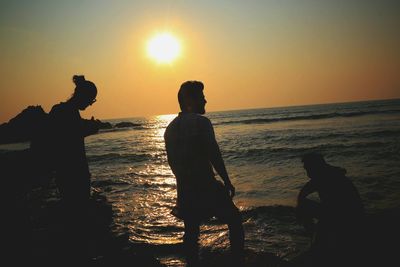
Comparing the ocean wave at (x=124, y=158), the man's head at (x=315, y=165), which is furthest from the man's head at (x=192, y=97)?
the ocean wave at (x=124, y=158)

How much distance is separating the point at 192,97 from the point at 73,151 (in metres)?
1.51

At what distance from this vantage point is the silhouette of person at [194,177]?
2.82m

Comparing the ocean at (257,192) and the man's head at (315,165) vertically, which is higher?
the man's head at (315,165)

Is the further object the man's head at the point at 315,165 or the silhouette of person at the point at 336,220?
the man's head at the point at 315,165

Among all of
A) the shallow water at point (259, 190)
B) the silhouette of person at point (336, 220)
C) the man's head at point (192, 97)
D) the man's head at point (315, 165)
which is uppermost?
the man's head at point (192, 97)

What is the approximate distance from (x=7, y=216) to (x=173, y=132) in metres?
4.62

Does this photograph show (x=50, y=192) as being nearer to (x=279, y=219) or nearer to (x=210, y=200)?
(x=279, y=219)

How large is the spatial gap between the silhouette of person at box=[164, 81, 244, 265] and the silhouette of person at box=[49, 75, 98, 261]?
1.06m

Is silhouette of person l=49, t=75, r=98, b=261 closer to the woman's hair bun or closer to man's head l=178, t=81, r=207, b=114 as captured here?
the woman's hair bun

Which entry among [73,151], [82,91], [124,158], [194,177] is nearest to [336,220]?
[194,177]

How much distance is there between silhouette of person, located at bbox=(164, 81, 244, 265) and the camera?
111 inches

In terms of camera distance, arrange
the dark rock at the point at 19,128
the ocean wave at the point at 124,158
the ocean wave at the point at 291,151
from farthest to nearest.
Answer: the dark rock at the point at 19,128, the ocean wave at the point at 124,158, the ocean wave at the point at 291,151

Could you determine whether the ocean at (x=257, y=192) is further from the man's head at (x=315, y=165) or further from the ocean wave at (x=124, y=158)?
the ocean wave at (x=124, y=158)

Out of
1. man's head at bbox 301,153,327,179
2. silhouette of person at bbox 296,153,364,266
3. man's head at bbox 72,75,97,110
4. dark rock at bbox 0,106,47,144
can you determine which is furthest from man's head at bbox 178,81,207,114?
dark rock at bbox 0,106,47,144
